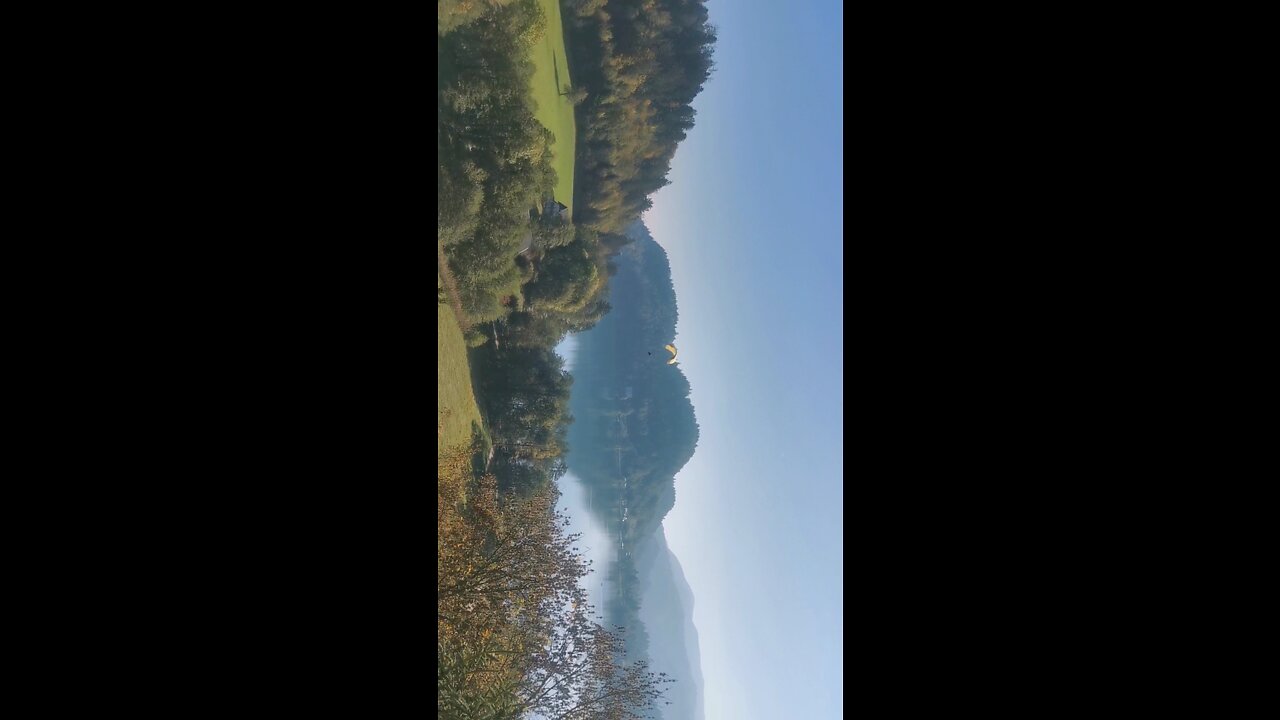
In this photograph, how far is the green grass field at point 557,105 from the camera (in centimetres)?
618

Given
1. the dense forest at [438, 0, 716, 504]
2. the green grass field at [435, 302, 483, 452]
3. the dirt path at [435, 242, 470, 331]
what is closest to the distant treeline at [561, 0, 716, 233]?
the dense forest at [438, 0, 716, 504]

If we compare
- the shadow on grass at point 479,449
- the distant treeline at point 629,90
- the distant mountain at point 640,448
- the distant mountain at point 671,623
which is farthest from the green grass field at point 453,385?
the distant mountain at point 671,623

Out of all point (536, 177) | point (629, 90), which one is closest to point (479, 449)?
point (536, 177)

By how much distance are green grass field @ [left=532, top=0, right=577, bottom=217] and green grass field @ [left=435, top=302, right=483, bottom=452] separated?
5.01 feet

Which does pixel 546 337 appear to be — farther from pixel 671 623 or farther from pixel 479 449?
pixel 671 623

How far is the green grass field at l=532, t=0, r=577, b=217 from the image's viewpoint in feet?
20.3

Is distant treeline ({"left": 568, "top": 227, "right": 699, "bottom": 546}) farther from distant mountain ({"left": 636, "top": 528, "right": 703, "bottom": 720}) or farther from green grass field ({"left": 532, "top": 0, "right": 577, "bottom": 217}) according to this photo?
green grass field ({"left": 532, "top": 0, "right": 577, "bottom": 217})

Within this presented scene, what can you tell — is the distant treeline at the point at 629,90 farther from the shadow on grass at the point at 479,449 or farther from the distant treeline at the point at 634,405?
the shadow on grass at the point at 479,449

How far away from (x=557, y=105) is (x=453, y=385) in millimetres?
2694

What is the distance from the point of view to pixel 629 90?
6070 mm
